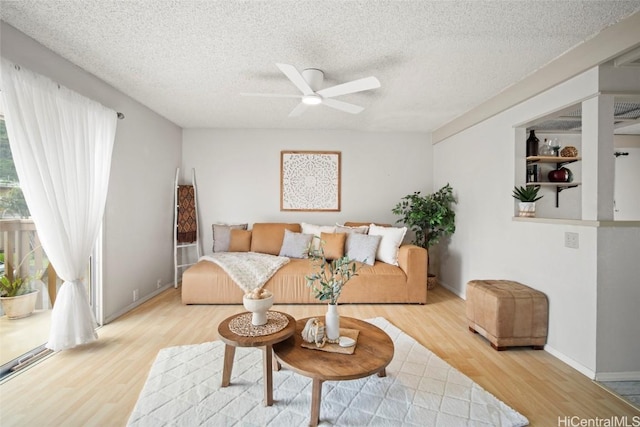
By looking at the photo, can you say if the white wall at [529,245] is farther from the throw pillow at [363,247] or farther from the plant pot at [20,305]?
the plant pot at [20,305]

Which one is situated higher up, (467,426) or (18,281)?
(18,281)

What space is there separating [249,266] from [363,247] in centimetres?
145

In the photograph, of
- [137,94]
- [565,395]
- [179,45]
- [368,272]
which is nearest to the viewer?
[565,395]

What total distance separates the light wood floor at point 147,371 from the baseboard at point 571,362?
5 centimetres

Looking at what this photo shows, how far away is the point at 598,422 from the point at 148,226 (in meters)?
4.27

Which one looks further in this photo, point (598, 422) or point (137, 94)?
point (137, 94)

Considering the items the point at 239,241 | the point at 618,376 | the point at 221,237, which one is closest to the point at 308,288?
the point at 239,241

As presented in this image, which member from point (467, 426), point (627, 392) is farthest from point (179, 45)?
point (627, 392)

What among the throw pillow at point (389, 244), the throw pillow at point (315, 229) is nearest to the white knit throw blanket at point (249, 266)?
the throw pillow at point (315, 229)

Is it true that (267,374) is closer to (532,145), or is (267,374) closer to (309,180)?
(309,180)

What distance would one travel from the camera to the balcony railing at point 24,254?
2.13 meters

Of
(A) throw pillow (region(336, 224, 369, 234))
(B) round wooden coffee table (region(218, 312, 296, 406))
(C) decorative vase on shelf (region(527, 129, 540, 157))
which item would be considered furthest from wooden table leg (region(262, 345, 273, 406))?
(C) decorative vase on shelf (region(527, 129, 540, 157))

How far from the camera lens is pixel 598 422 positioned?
59.9 inches

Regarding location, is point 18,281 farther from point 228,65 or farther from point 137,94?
point 228,65
